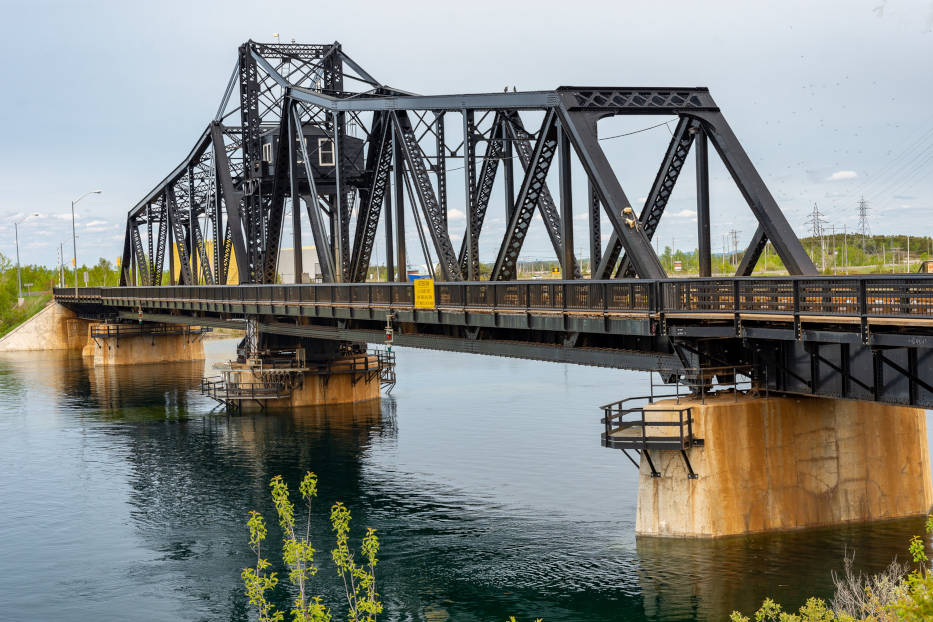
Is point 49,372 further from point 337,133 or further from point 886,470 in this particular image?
point 886,470

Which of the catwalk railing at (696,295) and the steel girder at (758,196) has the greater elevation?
the steel girder at (758,196)

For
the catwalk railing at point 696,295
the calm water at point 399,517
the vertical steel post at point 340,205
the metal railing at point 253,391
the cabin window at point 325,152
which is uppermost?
the cabin window at point 325,152

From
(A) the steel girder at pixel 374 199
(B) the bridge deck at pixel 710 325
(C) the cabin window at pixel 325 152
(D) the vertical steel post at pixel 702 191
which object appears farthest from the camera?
(C) the cabin window at pixel 325 152

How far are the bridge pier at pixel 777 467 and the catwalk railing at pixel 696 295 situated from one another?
8.73 feet

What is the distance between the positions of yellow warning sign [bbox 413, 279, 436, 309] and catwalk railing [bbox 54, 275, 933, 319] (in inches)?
8.2

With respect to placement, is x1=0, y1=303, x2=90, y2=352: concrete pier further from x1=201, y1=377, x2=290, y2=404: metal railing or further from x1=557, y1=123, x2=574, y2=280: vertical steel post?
x1=557, y1=123, x2=574, y2=280: vertical steel post

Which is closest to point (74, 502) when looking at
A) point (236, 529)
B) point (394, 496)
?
point (236, 529)

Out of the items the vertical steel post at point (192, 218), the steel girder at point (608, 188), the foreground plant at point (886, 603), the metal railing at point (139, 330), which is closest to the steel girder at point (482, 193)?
the steel girder at point (608, 188)

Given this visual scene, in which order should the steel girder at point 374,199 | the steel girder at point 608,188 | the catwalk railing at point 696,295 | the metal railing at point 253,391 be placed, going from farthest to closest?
the metal railing at point 253,391
the steel girder at point 374,199
the steel girder at point 608,188
the catwalk railing at point 696,295

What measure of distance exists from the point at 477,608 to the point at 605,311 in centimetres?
844

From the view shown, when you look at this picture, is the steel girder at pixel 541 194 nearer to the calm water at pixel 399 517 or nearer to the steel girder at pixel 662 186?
the steel girder at pixel 662 186

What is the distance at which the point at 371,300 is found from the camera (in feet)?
135

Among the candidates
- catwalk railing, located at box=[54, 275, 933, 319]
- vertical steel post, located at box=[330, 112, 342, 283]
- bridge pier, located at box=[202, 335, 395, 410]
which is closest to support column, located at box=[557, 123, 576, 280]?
catwalk railing, located at box=[54, 275, 933, 319]

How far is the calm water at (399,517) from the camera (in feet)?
79.8
